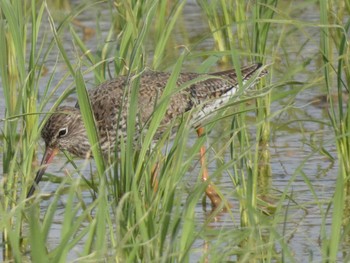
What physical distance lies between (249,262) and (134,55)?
1215 mm

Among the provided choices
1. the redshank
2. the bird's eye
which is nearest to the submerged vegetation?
the redshank

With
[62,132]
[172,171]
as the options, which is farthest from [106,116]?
[172,171]

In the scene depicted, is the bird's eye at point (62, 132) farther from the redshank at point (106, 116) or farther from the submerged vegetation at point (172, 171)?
the submerged vegetation at point (172, 171)

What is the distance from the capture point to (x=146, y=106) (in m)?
7.95

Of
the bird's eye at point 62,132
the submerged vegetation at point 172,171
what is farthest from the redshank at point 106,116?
the submerged vegetation at point 172,171

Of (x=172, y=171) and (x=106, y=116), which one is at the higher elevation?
(x=172, y=171)

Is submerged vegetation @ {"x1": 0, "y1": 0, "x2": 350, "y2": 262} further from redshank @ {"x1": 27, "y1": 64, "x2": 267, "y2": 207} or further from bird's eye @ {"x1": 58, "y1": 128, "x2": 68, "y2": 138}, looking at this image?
bird's eye @ {"x1": 58, "y1": 128, "x2": 68, "y2": 138}

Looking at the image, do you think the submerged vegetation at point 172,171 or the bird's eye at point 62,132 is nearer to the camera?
the submerged vegetation at point 172,171

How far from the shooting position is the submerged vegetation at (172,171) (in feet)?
16.2

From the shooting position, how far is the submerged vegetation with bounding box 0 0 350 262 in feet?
16.2

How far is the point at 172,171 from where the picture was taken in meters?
5.31

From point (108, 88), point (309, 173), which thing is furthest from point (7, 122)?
point (309, 173)

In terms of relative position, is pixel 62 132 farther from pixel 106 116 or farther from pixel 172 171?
pixel 172 171

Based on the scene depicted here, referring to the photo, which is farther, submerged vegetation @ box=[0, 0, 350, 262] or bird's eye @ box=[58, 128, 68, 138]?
bird's eye @ box=[58, 128, 68, 138]
